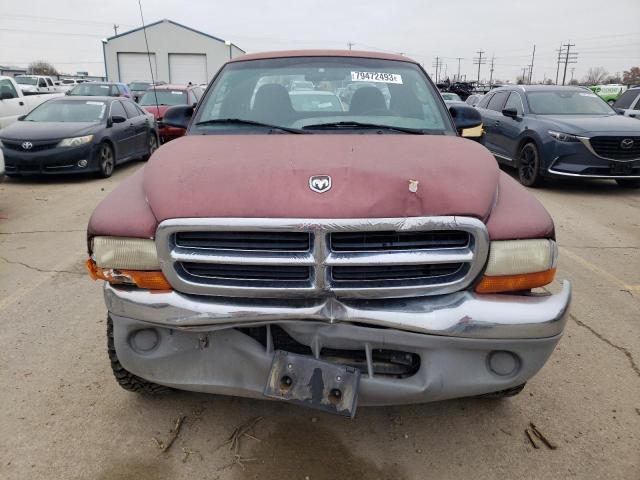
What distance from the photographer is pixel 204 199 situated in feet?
7.14

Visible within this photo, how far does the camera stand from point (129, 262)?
222 centimetres

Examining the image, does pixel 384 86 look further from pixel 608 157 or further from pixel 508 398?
pixel 608 157

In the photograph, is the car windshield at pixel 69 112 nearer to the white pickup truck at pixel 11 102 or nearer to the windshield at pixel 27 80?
the white pickup truck at pixel 11 102

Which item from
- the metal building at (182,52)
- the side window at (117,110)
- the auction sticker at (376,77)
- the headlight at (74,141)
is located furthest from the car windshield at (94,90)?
the metal building at (182,52)

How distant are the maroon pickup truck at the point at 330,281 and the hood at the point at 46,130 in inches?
301

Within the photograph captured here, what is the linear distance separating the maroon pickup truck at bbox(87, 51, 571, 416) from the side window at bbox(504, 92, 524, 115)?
814 centimetres

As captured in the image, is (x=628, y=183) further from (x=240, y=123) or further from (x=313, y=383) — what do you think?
(x=313, y=383)

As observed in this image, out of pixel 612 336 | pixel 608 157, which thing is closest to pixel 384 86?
pixel 612 336

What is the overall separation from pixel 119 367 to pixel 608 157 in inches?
314

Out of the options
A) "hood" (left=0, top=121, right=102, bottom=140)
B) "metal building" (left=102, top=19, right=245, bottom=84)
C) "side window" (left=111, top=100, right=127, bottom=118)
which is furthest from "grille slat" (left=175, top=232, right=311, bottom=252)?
"metal building" (left=102, top=19, right=245, bottom=84)

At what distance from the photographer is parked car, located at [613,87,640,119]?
37.8ft

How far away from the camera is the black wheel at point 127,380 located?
2649mm

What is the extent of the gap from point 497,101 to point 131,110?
7568 millimetres

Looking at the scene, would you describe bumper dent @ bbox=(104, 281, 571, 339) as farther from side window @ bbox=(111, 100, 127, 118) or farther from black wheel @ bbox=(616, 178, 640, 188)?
side window @ bbox=(111, 100, 127, 118)
